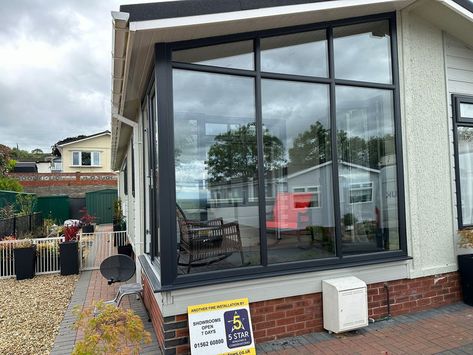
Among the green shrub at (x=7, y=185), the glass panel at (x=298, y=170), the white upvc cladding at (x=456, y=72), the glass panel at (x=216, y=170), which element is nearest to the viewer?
the glass panel at (x=216, y=170)

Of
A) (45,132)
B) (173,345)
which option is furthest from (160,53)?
(45,132)

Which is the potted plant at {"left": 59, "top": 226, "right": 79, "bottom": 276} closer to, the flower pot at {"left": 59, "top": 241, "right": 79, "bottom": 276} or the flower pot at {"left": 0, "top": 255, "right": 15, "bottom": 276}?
the flower pot at {"left": 59, "top": 241, "right": 79, "bottom": 276}

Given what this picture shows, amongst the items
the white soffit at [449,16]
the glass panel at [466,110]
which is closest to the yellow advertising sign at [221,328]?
the glass panel at [466,110]

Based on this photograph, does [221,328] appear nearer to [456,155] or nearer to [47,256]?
[456,155]

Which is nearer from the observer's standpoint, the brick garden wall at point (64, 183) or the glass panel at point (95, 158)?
the brick garden wall at point (64, 183)

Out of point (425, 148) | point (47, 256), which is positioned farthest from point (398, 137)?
point (47, 256)

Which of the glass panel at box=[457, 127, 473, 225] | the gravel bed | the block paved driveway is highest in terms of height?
the glass panel at box=[457, 127, 473, 225]

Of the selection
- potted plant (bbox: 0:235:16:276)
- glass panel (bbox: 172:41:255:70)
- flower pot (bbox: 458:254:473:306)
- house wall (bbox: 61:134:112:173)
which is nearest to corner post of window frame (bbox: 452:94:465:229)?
flower pot (bbox: 458:254:473:306)

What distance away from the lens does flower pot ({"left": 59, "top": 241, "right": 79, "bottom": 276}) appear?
7.14 metres

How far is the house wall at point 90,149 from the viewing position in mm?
26344

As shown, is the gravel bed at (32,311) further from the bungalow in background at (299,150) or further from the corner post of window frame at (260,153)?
the corner post of window frame at (260,153)

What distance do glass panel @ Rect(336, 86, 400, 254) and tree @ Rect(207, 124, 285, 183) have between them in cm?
105

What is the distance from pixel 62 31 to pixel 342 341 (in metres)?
12.9

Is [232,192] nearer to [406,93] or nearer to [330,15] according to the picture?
[330,15]
